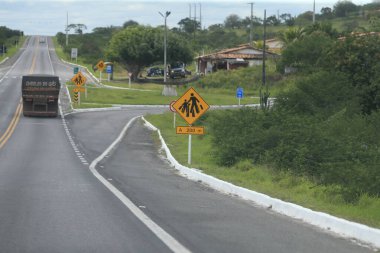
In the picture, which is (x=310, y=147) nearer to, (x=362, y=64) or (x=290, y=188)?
(x=290, y=188)

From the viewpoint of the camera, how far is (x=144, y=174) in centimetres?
2050

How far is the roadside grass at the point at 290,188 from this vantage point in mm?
12201

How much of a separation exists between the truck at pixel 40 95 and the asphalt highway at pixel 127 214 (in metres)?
21.1

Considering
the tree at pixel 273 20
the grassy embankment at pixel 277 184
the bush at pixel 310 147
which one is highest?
the tree at pixel 273 20

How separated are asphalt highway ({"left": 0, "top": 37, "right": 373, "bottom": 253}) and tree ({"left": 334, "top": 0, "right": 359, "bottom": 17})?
17554cm

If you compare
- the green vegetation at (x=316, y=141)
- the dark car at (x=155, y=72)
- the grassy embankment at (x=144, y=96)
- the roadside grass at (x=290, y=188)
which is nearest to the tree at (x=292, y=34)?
the grassy embankment at (x=144, y=96)

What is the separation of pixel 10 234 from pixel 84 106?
156 ft

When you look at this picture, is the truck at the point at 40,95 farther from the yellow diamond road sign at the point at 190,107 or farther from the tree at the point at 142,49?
the tree at the point at 142,49

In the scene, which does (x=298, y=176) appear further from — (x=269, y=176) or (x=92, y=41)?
(x=92, y=41)

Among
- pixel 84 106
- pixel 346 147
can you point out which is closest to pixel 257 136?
pixel 346 147

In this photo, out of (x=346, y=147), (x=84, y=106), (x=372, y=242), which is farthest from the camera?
(x=84, y=106)

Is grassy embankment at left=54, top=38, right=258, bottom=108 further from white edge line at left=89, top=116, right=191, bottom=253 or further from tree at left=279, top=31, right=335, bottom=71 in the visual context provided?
white edge line at left=89, top=116, right=191, bottom=253

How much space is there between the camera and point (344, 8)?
641 ft

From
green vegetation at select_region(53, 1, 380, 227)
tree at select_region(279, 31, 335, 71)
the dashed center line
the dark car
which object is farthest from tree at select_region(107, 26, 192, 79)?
the dashed center line
